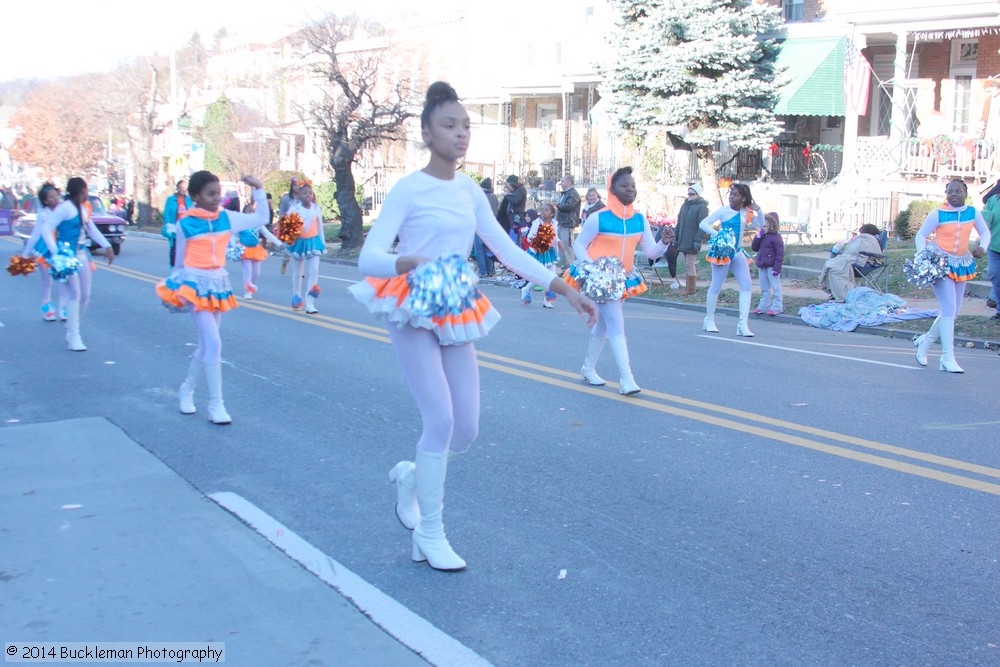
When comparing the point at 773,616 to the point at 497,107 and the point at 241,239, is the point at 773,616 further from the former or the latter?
the point at 497,107

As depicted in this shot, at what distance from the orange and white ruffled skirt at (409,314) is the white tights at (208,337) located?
10.9ft

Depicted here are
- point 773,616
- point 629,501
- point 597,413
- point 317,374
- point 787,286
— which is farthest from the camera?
point 787,286

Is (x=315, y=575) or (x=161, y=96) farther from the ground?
(x=161, y=96)

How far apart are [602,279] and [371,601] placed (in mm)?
4846

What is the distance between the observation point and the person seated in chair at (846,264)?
15.8m

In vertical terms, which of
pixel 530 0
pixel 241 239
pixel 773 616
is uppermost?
pixel 530 0

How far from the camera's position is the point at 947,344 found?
33.8 feet

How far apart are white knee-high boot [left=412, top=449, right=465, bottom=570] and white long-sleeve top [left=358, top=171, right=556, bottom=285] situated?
90 centimetres

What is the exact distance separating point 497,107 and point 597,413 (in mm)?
34568

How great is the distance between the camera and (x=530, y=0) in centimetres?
3769

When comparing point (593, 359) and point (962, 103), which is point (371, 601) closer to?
point (593, 359)

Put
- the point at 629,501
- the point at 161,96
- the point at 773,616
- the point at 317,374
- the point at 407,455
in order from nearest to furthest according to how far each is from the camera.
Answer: the point at 773,616 < the point at 629,501 < the point at 407,455 < the point at 317,374 < the point at 161,96

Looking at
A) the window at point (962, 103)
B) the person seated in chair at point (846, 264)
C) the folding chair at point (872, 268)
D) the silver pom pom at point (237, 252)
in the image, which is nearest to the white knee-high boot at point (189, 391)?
the silver pom pom at point (237, 252)

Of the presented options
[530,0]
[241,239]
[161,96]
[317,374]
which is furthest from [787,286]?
[161,96]
